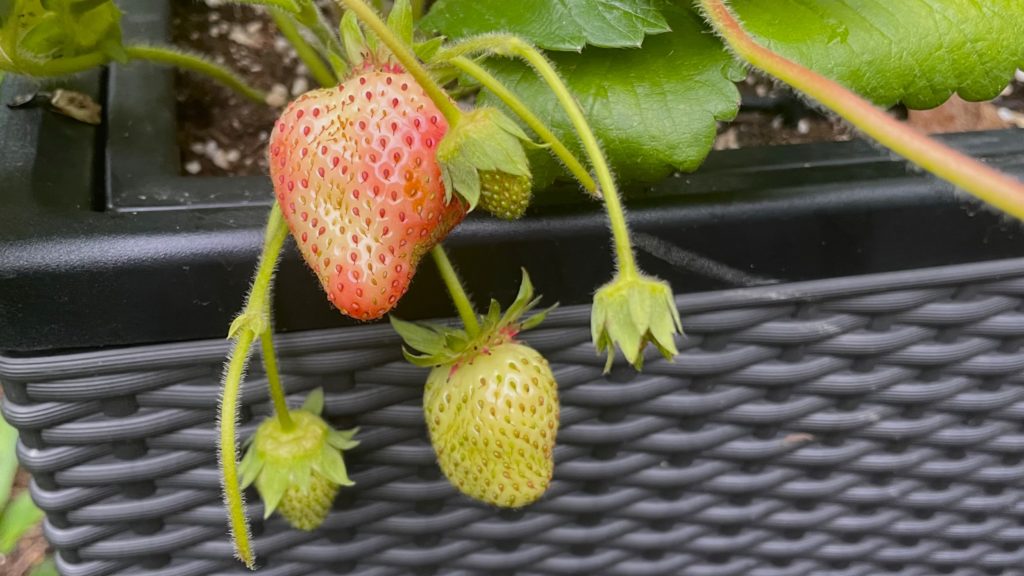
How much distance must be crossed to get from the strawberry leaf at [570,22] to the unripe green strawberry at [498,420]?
0.14 m

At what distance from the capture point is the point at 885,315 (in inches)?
18.6

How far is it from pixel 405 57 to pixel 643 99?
0.14 m

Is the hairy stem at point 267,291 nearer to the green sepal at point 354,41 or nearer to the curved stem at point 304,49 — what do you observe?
the green sepal at point 354,41

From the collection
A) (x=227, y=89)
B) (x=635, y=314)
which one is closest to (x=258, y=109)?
(x=227, y=89)

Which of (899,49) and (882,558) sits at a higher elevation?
(899,49)

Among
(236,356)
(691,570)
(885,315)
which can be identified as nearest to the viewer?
(236,356)

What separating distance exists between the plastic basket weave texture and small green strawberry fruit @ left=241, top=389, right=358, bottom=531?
3 centimetres

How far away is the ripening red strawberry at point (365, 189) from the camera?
12.2 inches

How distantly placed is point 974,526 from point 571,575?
30 cm

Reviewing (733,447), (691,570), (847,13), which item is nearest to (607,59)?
(847,13)

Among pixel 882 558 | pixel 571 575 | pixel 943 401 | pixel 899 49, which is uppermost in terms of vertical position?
pixel 899 49

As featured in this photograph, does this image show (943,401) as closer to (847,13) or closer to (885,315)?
(885,315)

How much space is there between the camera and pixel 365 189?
0.31 m

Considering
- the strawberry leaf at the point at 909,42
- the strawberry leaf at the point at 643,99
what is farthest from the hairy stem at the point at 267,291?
the strawberry leaf at the point at 909,42
